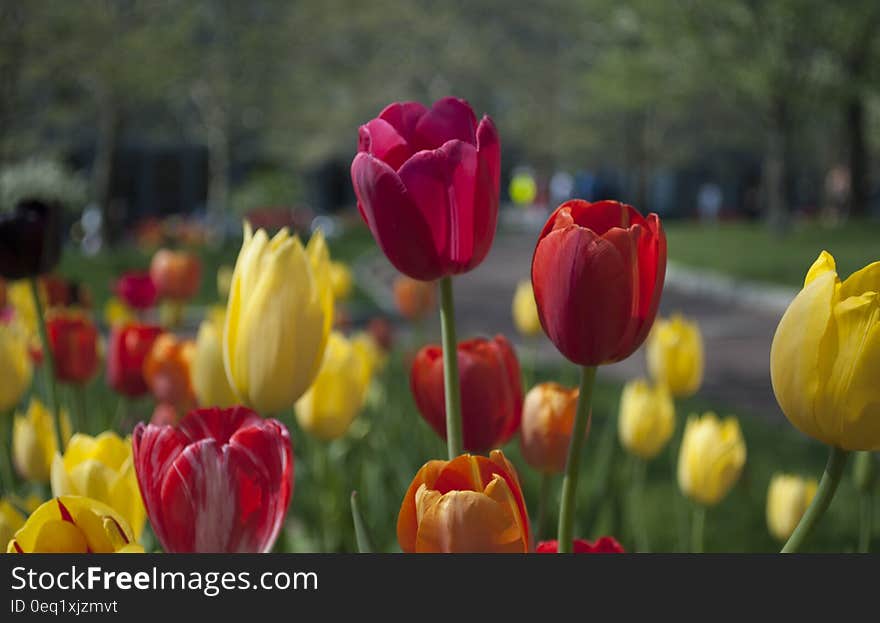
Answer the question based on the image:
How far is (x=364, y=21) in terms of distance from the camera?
2455 centimetres

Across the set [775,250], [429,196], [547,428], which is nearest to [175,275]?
[547,428]

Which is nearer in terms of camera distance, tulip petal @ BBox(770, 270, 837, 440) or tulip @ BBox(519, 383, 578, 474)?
tulip petal @ BBox(770, 270, 837, 440)

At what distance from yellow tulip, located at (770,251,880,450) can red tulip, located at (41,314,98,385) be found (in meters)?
1.28

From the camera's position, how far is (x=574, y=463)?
2.27 feet

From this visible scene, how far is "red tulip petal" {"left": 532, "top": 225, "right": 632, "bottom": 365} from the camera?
0.66 metres

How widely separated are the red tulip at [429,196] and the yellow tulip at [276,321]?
8 centimetres

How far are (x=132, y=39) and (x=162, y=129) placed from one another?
375 inches

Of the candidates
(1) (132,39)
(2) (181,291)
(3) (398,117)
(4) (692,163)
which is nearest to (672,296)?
(1) (132,39)

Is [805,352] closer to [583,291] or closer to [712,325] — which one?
[583,291]

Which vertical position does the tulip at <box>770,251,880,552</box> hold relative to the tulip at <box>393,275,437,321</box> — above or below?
above

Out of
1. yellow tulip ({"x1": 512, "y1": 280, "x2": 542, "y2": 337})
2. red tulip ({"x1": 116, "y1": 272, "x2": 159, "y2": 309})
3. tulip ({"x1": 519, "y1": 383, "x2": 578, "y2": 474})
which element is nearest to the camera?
tulip ({"x1": 519, "y1": 383, "x2": 578, "y2": 474})

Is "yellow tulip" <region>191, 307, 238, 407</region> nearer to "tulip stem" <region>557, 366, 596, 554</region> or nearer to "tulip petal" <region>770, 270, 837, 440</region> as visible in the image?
"tulip stem" <region>557, 366, 596, 554</region>

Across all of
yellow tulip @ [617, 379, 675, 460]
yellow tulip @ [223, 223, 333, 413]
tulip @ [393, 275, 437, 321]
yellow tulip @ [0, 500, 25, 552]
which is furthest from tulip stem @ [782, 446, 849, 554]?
tulip @ [393, 275, 437, 321]

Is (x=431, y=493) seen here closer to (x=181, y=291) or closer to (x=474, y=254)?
(x=474, y=254)
